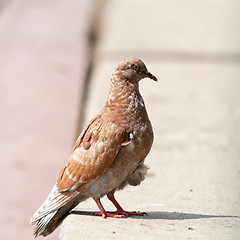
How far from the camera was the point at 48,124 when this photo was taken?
9328 mm

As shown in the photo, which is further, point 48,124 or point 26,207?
point 48,124

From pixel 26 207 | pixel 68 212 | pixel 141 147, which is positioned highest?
pixel 141 147

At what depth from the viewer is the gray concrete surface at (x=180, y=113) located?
5398mm

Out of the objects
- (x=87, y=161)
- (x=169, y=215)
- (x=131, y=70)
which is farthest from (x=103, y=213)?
(x=131, y=70)

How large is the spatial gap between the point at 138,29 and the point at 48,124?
4099mm

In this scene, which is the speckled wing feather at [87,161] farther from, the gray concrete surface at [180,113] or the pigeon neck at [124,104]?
the gray concrete surface at [180,113]

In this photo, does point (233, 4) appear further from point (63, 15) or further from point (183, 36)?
point (63, 15)

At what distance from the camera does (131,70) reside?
5.50 m

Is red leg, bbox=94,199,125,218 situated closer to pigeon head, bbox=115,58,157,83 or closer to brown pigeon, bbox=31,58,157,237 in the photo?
brown pigeon, bbox=31,58,157,237

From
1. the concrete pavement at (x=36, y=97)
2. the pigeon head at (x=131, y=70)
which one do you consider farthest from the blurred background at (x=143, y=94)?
the pigeon head at (x=131, y=70)

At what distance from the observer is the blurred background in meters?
6.61

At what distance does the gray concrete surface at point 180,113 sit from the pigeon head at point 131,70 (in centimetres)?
105

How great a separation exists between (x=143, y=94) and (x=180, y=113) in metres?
0.89

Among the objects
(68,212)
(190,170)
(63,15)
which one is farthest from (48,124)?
(63,15)
